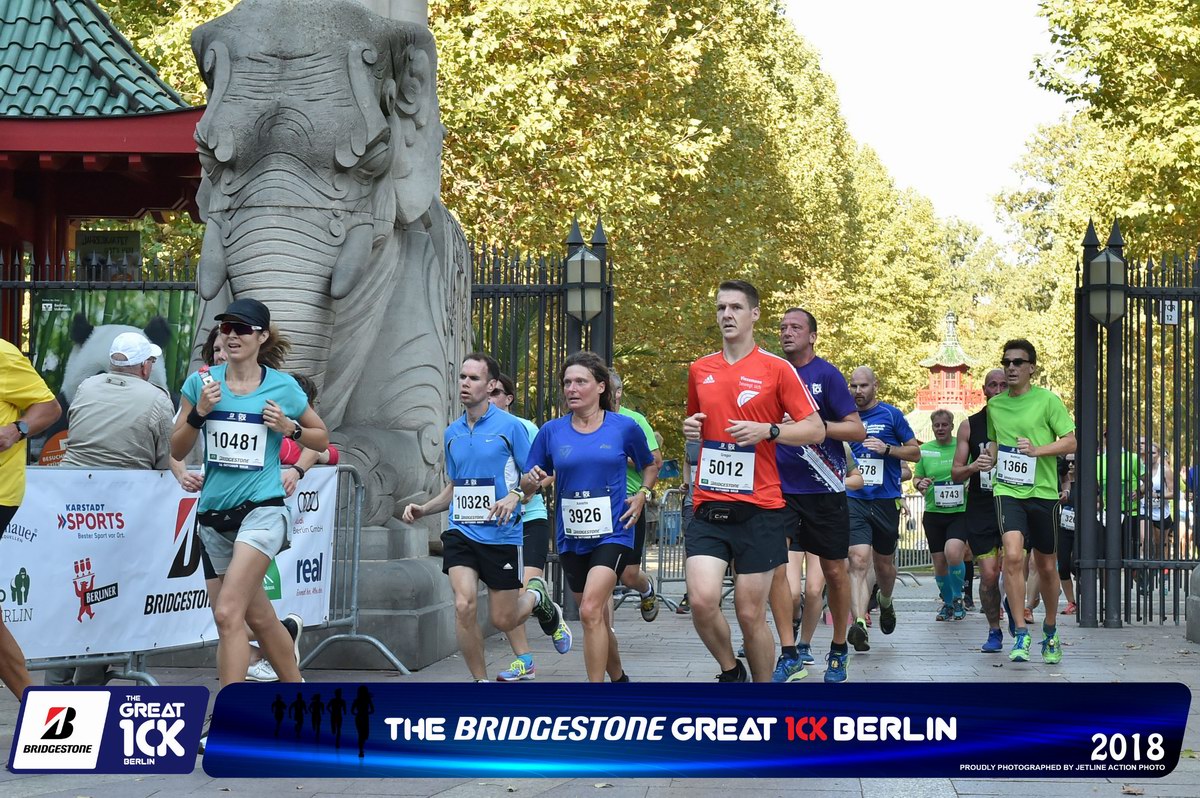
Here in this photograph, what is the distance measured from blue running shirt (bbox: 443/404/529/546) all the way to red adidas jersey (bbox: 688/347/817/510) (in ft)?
4.13

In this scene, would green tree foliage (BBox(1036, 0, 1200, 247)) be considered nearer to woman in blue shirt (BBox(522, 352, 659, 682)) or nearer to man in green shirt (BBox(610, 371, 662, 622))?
man in green shirt (BBox(610, 371, 662, 622))

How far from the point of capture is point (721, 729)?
19.5ft

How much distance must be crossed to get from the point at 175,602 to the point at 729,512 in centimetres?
290

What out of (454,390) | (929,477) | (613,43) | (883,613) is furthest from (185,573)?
(613,43)

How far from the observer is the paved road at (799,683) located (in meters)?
6.97

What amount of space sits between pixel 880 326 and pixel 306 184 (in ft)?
135

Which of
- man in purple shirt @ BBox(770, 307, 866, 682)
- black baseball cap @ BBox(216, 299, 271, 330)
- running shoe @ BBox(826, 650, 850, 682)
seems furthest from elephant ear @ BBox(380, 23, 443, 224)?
running shoe @ BBox(826, 650, 850, 682)

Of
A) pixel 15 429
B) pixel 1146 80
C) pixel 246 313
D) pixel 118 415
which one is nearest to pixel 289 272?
pixel 118 415

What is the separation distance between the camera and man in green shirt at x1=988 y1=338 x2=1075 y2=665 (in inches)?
442

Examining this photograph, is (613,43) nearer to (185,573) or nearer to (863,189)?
(185,573)

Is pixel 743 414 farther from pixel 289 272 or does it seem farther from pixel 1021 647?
pixel 1021 647

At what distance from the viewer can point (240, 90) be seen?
1048 centimetres

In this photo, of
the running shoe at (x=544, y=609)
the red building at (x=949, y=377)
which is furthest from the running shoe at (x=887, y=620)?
the red building at (x=949, y=377)

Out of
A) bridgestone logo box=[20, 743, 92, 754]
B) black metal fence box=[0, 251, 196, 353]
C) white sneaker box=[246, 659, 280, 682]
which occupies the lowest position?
white sneaker box=[246, 659, 280, 682]
